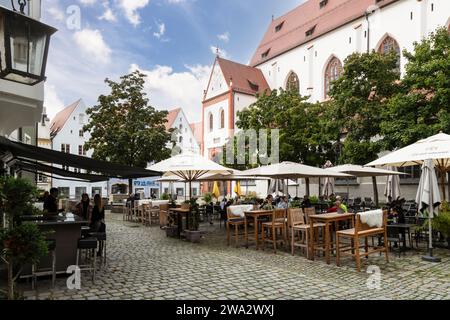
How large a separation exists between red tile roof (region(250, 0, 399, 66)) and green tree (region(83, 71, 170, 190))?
71.0 ft

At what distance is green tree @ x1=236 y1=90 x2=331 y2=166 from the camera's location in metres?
24.4

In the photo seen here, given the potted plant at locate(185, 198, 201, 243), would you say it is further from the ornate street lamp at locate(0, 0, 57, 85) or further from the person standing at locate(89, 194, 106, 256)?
the ornate street lamp at locate(0, 0, 57, 85)

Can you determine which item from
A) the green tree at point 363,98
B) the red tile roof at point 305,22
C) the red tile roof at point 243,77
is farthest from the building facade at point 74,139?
the green tree at point 363,98

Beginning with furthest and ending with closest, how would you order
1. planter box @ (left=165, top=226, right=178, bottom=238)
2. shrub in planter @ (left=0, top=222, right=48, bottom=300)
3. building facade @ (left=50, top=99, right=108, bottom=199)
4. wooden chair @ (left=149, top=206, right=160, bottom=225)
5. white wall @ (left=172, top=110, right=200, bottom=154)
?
white wall @ (left=172, top=110, right=200, bottom=154) < building facade @ (left=50, top=99, right=108, bottom=199) < wooden chair @ (left=149, top=206, right=160, bottom=225) < planter box @ (left=165, top=226, right=178, bottom=238) < shrub in planter @ (left=0, top=222, right=48, bottom=300)

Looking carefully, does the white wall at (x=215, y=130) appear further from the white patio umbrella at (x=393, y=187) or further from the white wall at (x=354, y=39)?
the white patio umbrella at (x=393, y=187)

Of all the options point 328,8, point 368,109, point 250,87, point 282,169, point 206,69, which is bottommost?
point 282,169

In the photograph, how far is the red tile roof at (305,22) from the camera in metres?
36.2

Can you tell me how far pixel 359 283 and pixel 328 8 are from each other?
4130 cm

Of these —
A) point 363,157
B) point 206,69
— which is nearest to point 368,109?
point 363,157

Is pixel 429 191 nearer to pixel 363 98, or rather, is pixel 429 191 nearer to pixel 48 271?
pixel 48 271

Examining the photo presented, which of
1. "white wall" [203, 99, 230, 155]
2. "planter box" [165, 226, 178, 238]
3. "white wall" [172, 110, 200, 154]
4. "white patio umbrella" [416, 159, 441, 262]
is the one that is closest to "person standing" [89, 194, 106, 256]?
"planter box" [165, 226, 178, 238]

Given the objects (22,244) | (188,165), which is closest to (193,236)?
(188,165)
